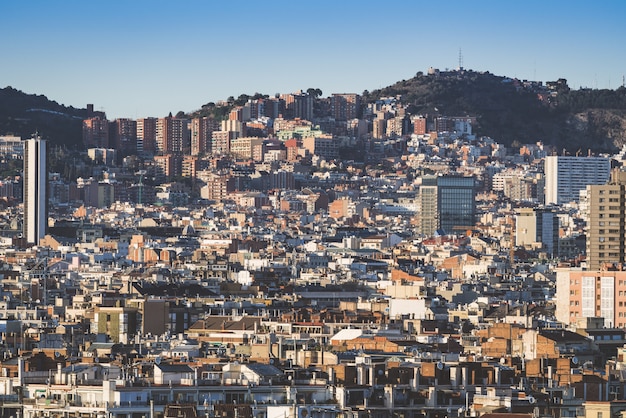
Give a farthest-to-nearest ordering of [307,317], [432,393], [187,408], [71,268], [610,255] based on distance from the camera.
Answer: [71,268] → [610,255] → [307,317] → [432,393] → [187,408]

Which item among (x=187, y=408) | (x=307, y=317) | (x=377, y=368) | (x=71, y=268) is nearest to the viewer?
(x=187, y=408)

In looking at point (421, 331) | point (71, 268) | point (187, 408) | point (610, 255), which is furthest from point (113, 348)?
point (71, 268)

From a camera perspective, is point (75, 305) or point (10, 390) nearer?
point (10, 390)

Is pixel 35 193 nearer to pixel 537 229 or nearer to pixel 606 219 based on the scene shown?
pixel 537 229

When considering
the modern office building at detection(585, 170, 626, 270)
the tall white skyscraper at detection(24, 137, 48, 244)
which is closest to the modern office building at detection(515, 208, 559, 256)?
the tall white skyscraper at detection(24, 137, 48, 244)

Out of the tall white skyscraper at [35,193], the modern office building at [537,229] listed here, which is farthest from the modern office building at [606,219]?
the tall white skyscraper at [35,193]

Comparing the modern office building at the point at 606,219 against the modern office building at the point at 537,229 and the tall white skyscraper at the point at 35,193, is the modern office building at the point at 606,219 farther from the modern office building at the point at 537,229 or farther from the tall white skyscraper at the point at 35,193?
the tall white skyscraper at the point at 35,193

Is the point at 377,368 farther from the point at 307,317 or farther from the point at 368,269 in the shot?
the point at 368,269
